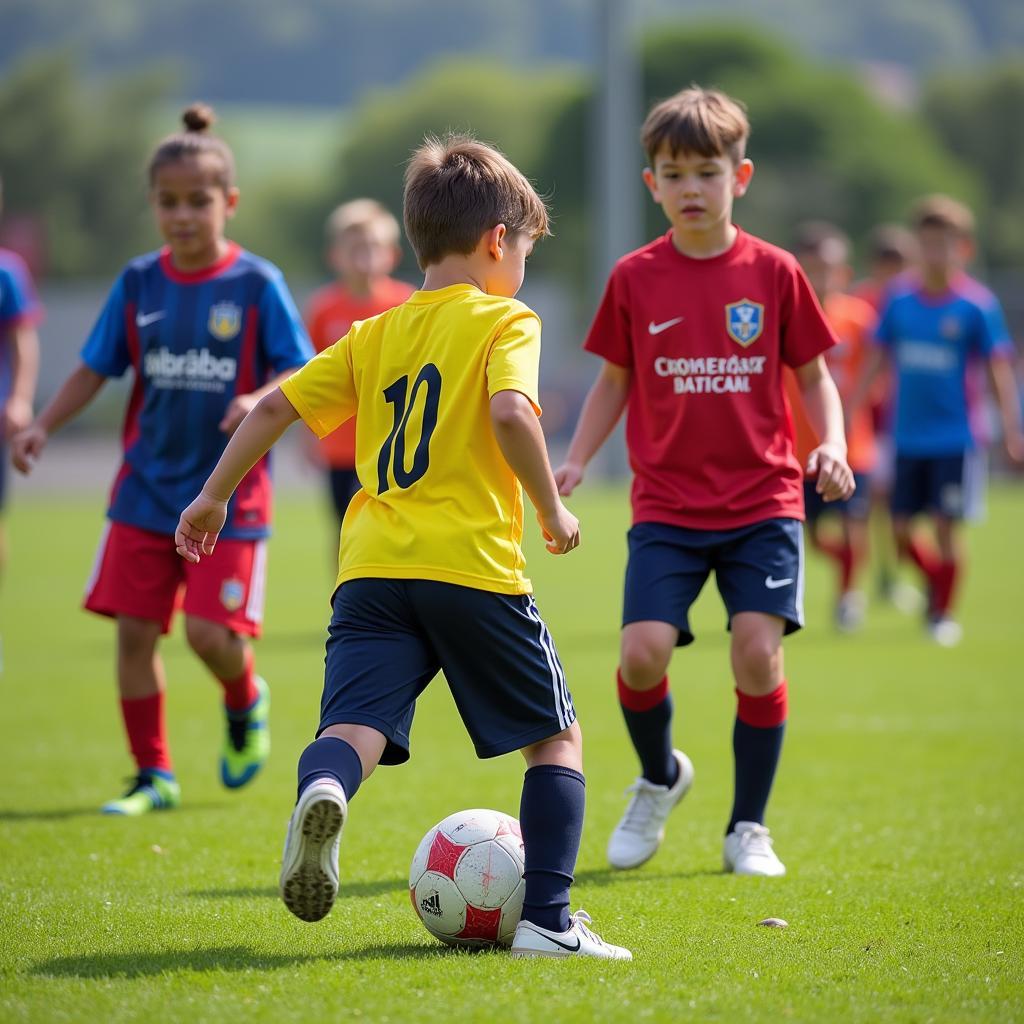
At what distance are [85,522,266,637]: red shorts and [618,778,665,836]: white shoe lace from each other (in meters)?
1.40

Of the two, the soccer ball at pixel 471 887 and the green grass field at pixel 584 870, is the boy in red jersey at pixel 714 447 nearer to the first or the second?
the green grass field at pixel 584 870

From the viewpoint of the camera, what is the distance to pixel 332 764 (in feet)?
11.4

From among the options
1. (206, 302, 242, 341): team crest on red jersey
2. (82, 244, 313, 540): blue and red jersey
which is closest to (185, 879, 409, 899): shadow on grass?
(82, 244, 313, 540): blue and red jersey

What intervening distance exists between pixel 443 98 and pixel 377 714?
328 feet

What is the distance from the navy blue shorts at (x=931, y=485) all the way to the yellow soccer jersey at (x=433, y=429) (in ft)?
21.8

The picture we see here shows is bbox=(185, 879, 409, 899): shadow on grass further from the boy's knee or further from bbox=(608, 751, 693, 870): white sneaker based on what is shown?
the boy's knee

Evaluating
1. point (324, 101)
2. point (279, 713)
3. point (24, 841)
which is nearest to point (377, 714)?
point (24, 841)

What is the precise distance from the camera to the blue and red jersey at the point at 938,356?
989cm

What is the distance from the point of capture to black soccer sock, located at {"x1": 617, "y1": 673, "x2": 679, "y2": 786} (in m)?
4.70

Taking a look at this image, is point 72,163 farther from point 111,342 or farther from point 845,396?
point 111,342

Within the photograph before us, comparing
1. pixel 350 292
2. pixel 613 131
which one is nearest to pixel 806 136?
pixel 613 131

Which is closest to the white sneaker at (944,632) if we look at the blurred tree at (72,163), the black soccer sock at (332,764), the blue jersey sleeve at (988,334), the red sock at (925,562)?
the red sock at (925,562)

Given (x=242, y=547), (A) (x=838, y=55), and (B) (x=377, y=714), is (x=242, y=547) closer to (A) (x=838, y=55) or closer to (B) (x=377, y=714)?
(B) (x=377, y=714)

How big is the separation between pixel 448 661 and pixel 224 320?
2181mm
